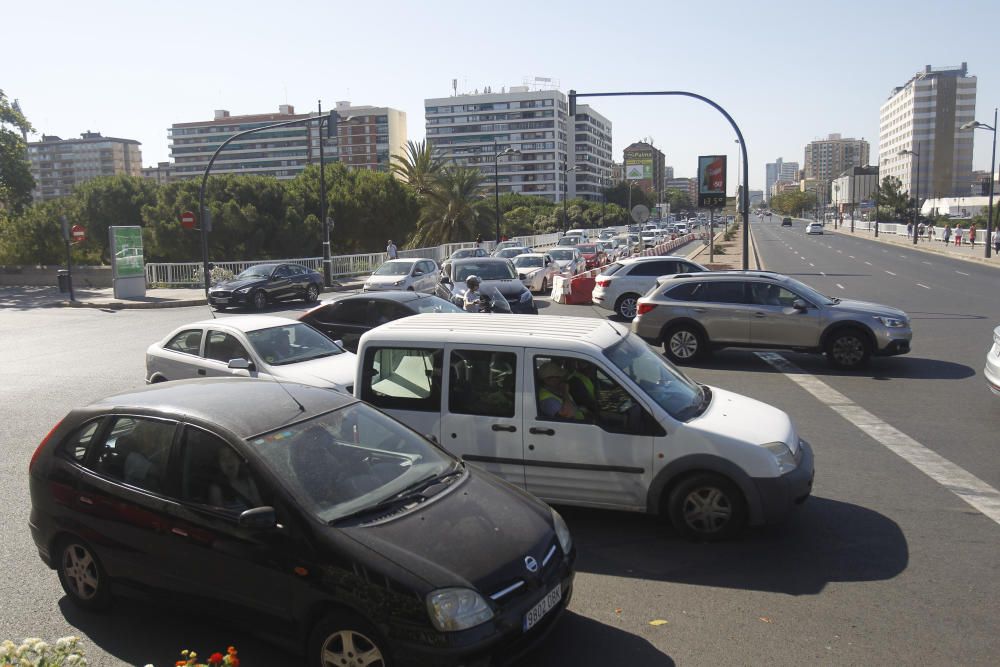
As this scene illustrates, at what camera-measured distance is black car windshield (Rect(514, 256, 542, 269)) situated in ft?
97.1

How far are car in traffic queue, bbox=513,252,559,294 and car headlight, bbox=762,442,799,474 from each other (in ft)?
72.1

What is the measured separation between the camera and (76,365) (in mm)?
14945

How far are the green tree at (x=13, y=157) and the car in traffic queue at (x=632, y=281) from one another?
1348 inches

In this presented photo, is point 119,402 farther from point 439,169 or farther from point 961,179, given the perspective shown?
point 961,179

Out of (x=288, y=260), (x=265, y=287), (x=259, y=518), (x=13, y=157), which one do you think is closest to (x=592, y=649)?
(x=259, y=518)

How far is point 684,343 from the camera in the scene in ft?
46.5

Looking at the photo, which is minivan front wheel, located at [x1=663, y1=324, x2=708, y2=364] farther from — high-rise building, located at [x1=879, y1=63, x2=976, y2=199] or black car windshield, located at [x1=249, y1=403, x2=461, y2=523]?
high-rise building, located at [x1=879, y1=63, x2=976, y2=199]

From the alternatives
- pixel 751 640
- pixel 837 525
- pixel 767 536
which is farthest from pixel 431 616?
pixel 837 525

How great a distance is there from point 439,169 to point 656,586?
2210 inches

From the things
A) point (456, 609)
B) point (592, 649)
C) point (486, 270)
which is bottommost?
point (592, 649)

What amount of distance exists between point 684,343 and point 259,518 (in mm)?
11038

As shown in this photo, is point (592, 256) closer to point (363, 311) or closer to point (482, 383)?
point (363, 311)

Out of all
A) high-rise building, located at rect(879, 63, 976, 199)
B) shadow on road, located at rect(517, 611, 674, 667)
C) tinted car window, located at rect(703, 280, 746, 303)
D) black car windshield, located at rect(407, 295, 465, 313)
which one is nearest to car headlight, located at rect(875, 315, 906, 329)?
tinted car window, located at rect(703, 280, 746, 303)

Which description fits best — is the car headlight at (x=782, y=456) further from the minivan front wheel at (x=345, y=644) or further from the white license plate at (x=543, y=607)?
the minivan front wheel at (x=345, y=644)
